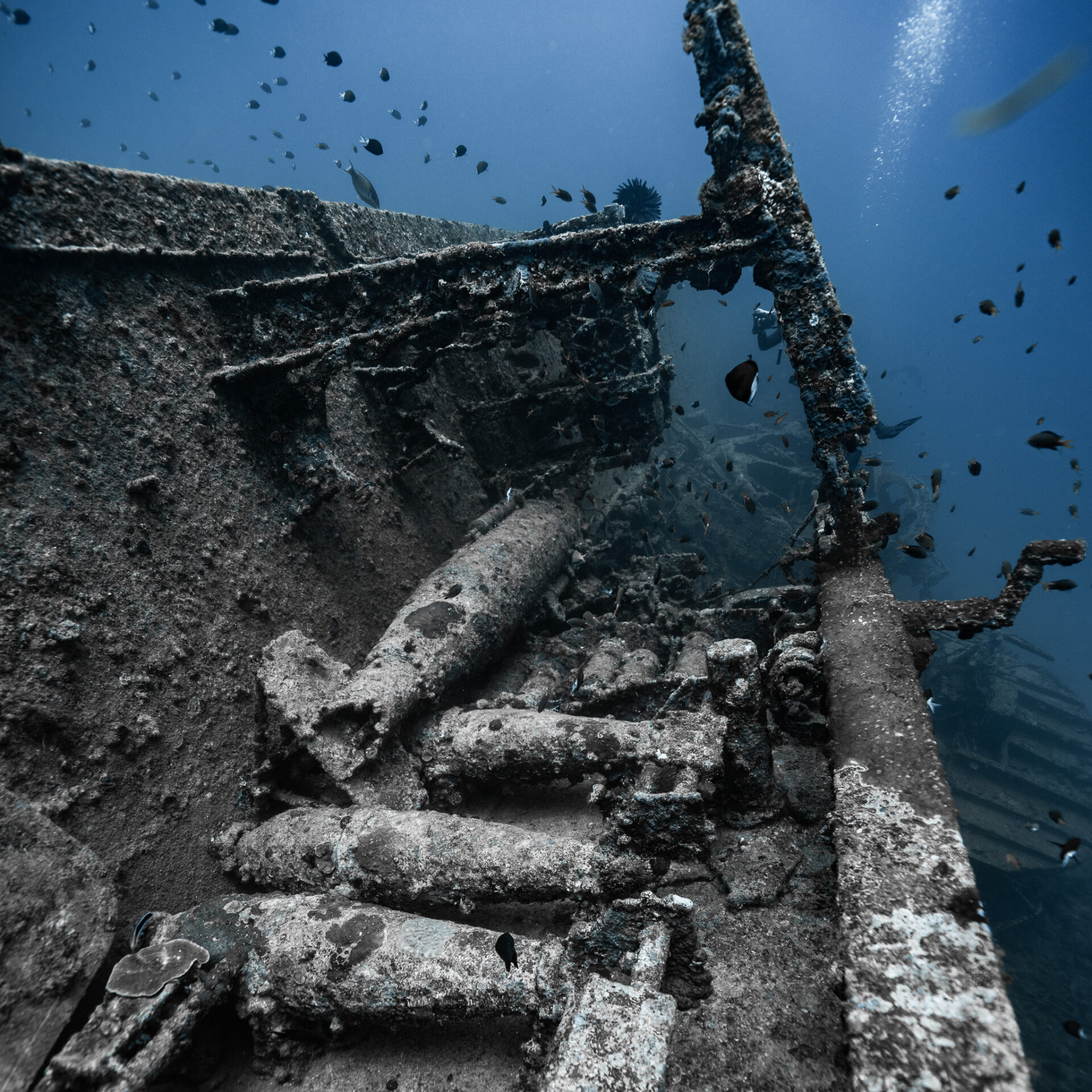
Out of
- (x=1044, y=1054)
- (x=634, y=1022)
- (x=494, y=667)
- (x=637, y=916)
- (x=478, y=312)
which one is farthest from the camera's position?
(x=1044, y=1054)

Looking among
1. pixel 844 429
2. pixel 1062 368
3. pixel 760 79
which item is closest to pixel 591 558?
pixel 844 429

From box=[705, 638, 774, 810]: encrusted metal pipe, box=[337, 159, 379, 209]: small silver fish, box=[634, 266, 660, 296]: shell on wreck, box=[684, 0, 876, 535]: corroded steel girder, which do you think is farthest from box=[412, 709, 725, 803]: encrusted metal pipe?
box=[337, 159, 379, 209]: small silver fish

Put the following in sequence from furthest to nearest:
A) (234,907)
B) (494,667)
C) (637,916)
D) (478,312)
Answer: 1. (494,667)
2. (478,312)
3. (234,907)
4. (637,916)

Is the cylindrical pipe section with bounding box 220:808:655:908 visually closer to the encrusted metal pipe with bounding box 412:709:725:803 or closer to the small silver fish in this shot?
the encrusted metal pipe with bounding box 412:709:725:803

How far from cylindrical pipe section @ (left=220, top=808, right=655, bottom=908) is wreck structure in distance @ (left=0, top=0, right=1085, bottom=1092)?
17 mm

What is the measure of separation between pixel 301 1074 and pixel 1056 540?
16.4 ft

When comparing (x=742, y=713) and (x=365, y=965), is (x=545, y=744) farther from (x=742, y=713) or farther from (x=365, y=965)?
(x=365, y=965)

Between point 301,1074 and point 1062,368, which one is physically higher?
point 1062,368

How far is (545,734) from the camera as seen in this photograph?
3400 millimetres

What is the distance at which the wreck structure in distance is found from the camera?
193 centimetres

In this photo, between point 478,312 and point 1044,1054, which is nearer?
point 478,312

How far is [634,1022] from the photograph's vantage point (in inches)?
63.3

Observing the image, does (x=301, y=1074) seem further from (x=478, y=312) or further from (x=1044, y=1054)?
(x=1044, y=1054)

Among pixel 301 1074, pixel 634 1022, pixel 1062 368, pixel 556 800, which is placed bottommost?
pixel 301 1074
